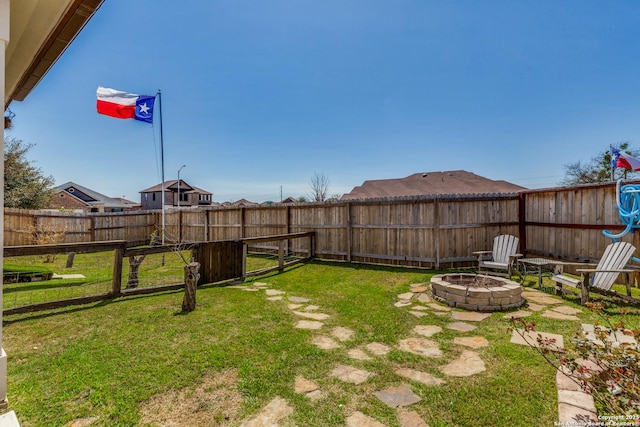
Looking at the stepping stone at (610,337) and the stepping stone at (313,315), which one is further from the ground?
the stepping stone at (610,337)

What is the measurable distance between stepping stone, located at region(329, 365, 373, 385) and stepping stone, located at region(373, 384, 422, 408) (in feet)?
0.73

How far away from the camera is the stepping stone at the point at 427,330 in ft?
11.5

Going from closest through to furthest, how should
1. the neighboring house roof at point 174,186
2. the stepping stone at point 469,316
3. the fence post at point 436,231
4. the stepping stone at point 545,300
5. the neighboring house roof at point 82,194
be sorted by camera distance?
the stepping stone at point 469,316, the stepping stone at point 545,300, the fence post at point 436,231, the neighboring house roof at point 82,194, the neighboring house roof at point 174,186

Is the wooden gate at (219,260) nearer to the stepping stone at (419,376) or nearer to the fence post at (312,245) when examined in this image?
the fence post at (312,245)

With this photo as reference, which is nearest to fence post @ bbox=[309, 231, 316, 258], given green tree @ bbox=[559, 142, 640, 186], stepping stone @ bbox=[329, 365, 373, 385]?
stepping stone @ bbox=[329, 365, 373, 385]

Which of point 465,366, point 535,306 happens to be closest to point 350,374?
point 465,366

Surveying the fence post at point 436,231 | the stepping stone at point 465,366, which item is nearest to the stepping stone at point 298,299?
the stepping stone at point 465,366

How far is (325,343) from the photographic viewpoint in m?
3.23

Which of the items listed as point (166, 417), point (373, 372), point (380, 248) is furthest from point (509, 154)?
point (166, 417)

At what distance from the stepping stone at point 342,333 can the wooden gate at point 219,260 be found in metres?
3.29

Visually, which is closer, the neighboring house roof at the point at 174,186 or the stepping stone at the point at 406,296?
the stepping stone at the point at 406,296

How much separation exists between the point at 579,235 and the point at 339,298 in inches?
209

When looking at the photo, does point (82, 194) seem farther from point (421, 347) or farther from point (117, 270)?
point (421, 347)

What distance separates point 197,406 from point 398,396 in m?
1.50
